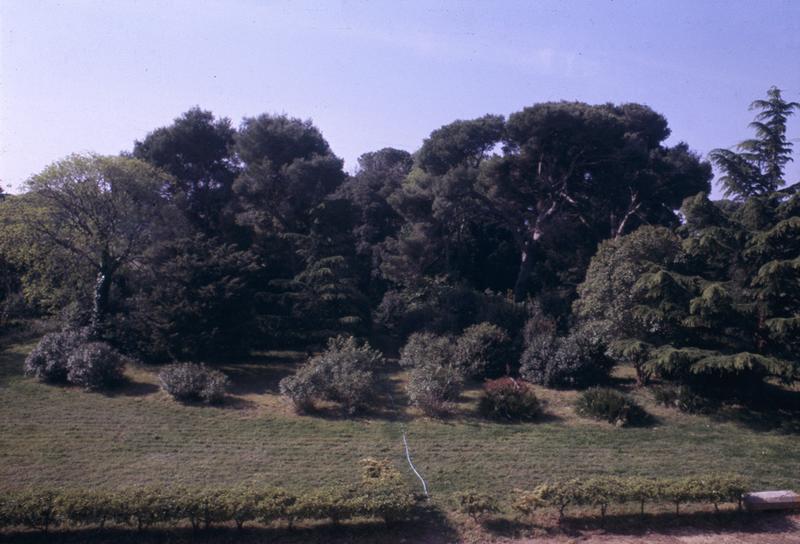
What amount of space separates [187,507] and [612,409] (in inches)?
406

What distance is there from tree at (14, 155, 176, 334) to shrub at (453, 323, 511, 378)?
11879 millimetres

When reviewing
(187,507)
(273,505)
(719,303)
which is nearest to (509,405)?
(719,303)

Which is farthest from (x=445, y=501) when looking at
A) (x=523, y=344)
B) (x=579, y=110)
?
(x=579, y=110)

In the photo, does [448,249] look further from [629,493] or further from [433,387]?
[629,493]

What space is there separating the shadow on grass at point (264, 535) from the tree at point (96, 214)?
12453 mm

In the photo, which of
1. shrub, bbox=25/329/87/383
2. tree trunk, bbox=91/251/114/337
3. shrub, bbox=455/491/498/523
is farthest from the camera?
tree trunk, bbox=91/251/114/337

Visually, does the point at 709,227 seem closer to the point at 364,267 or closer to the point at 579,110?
the point at 579,110

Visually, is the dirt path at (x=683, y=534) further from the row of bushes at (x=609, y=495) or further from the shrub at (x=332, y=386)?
the shrub at (x=332, y=386)

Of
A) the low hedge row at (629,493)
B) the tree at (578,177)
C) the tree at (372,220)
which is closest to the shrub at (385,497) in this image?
the low hedge row at (629,493)

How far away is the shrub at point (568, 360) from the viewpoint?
690 inches

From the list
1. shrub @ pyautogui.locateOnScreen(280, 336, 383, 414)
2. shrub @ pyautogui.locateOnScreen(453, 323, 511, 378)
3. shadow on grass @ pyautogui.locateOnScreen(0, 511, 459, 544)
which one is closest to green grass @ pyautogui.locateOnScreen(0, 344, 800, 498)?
shrub @ pyautogui.locateOnScreen(280, 336, 383, 414)

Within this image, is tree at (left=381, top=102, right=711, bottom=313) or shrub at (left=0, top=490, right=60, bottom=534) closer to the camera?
shrub at (left=0, top=490, right=60, bottom=534)

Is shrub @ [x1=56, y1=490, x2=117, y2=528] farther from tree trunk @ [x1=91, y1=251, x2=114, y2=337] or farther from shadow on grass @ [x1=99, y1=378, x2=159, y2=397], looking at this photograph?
tree trunk @ [x1=91, y1=251, x2=114, y2=337]

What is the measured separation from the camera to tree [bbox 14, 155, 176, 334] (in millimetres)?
20047
